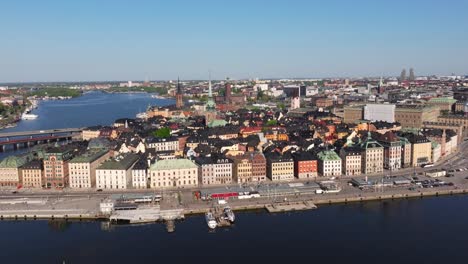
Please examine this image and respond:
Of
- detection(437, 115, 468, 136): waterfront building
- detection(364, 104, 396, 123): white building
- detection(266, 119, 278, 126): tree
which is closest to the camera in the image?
detection(266, 119, 278, 126): tree

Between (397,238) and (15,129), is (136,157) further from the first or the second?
(15,129)

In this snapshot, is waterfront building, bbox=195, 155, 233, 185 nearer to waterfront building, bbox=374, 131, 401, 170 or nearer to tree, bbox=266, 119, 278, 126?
waterfront building, bbox=374, 131, 401, 170

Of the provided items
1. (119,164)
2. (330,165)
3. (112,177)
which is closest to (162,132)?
(119,164)

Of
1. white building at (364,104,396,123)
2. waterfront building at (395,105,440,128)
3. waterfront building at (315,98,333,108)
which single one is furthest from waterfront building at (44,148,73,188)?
waterfront building at (315,98,333,108)

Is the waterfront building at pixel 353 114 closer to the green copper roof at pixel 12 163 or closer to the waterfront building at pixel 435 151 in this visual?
the waterfront building at pixel 435 151

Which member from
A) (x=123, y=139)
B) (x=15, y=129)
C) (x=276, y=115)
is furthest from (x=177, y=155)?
(x=15, y=129)

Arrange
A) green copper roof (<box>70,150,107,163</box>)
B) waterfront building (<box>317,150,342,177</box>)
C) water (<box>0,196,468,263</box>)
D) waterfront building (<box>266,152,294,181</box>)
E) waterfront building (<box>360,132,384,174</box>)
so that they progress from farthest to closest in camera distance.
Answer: waterfront building (<box>360,132,384,174</box>) < waterfront building (<box>317,150,342,177</box>) < waterfront building (<box>266,152,294,181</box>) < green copper roof (<box>70,150,107,163</box>) < water (<box>0,196,468,263</box>)
